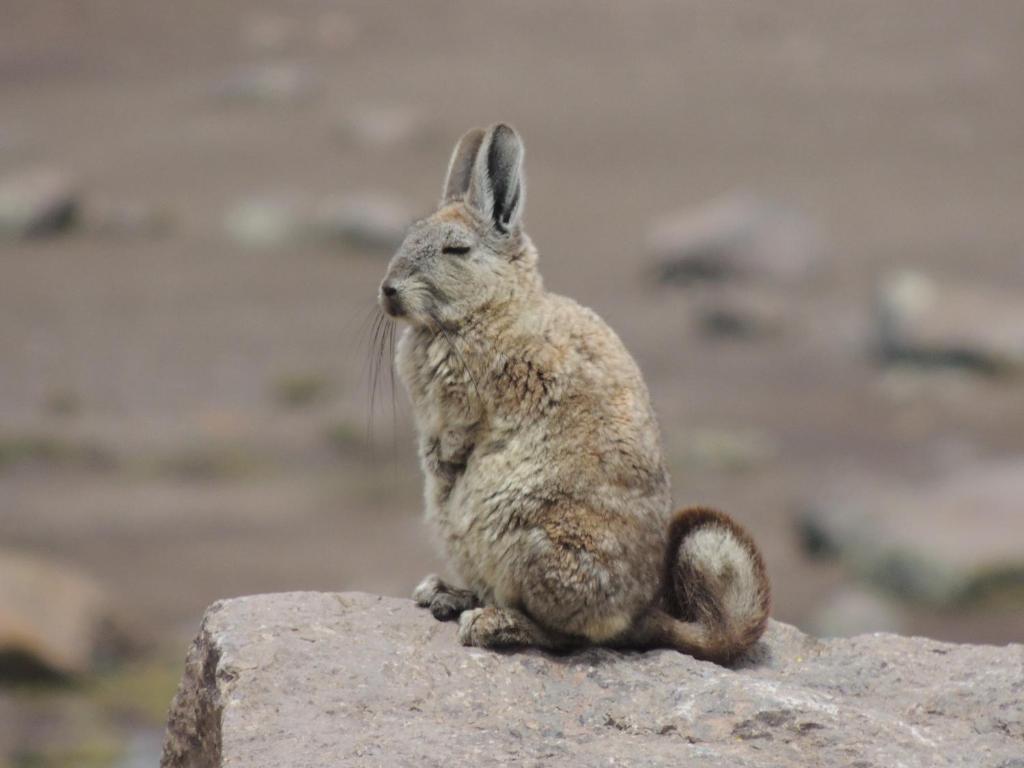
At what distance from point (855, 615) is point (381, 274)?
9296 millimetres

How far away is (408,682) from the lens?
251 inches

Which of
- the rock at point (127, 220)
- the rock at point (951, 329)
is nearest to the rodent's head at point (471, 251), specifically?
the rock at point (951, 329)

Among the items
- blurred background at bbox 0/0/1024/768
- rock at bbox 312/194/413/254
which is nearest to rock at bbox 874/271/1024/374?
blurred background at bbox 0/0/1024/768

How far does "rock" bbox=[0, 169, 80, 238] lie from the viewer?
24.8 meters

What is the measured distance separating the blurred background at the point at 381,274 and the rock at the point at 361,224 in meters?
0.05

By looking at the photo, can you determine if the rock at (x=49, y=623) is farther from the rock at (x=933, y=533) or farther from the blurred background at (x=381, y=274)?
the rock at (x=933, y=533)

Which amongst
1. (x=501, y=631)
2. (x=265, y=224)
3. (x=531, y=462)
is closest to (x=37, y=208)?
(x=265, y=224)

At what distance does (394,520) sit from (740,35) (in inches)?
556

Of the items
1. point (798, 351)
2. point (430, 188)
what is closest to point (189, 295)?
point (430, 188)

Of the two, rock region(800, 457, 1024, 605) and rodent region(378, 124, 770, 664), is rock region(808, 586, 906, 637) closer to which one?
rock region(800, 457, 1024, 605)

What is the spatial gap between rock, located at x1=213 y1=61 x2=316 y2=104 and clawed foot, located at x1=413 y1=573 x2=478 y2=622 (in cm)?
2285

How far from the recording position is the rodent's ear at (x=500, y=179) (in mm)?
6695

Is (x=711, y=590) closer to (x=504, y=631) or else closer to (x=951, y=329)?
(x=504, y=631)

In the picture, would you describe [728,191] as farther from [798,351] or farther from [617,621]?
[617,621]
